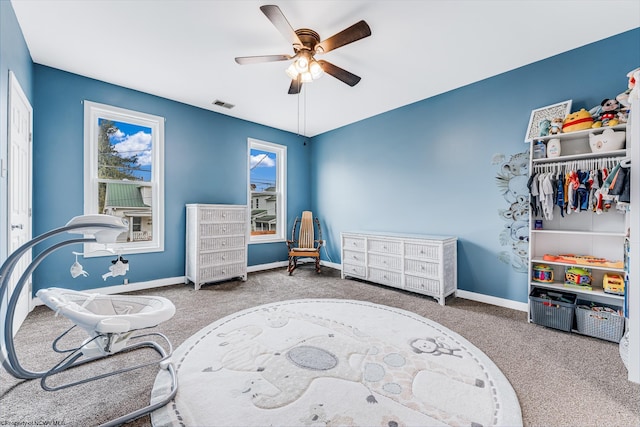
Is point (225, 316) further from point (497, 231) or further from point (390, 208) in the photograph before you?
point (497, 231)

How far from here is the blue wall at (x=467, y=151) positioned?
2.61 metres

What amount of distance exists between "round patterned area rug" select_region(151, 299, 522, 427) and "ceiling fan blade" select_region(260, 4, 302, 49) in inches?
95.7

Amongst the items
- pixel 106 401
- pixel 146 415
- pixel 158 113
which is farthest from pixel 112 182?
pixel 146 415

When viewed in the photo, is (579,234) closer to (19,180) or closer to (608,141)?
(608,141)

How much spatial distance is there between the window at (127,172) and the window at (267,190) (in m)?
1.49

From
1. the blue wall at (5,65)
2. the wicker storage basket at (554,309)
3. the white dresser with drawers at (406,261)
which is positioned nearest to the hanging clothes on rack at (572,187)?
the wicker storage basket at (554,309)

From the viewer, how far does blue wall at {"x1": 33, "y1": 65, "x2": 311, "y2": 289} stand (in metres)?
3.05

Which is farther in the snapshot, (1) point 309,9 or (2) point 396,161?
(2) point 396,161

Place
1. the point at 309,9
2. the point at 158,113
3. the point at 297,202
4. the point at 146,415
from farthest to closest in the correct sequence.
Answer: the point at 297,202, the point at 158,113, the point at 309,9, the point at 146,415

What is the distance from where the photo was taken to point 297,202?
5.48 m

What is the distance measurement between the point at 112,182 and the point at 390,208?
3.91 metres

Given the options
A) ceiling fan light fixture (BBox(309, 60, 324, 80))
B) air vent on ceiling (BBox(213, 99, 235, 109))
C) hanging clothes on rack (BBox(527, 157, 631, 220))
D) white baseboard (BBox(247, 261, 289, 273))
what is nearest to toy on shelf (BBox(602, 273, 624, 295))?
hanging clothes on rack (BBox(527, 157, 631, 220))

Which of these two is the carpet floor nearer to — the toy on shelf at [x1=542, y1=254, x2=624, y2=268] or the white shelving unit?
the white shelving unit

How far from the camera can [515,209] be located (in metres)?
3.04
